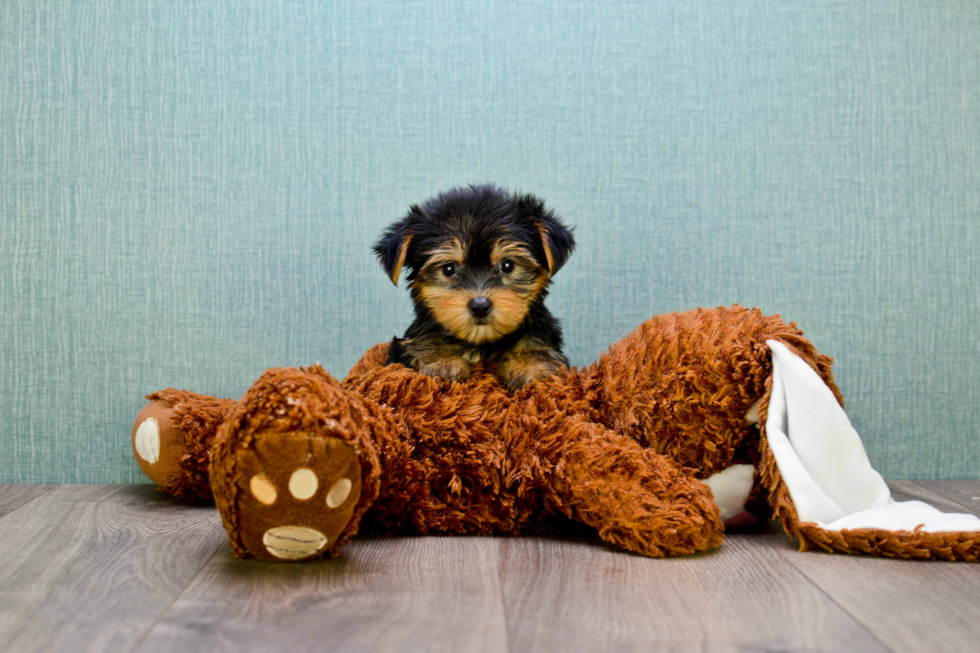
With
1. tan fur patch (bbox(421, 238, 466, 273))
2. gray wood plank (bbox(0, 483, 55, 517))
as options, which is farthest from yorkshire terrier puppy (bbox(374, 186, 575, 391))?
gray wood plank (bbox(0, 483, 55, 517))

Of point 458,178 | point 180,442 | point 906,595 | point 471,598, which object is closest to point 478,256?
point 458,178

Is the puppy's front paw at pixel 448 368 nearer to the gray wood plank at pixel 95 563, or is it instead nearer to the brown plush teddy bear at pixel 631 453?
the brown plush teddy bear at pixel 631 453

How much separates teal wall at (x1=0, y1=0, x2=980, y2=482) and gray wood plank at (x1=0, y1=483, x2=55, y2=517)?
0.21ft

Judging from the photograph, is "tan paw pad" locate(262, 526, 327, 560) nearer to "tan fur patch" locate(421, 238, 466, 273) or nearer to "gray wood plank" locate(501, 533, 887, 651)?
"gray wood plank" locate(501, 533, 887, 651)

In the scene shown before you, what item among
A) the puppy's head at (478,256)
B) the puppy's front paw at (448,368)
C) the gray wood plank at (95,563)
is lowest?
the gray wood plank at (95,563)

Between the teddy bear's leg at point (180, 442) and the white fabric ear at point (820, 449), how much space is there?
1484 mm

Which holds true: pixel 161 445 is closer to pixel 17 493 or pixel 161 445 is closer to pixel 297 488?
pixel 17 493

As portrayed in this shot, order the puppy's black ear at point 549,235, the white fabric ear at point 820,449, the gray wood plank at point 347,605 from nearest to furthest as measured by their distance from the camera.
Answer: the gray wood plank at point 347,605 → the white fabric ear at point 820,449 → the puppy's black ear at point 549,235

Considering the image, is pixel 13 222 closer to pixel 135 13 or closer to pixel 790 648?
pixel 135 13

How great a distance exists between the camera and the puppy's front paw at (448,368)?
189cm

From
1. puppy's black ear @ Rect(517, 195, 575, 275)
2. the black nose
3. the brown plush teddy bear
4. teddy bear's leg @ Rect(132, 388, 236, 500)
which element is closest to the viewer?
the brown plush teddy bear

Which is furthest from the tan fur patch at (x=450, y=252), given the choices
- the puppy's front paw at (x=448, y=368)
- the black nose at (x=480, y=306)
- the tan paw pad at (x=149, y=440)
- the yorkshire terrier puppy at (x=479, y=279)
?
the tan paw pad at (x=149, y=440)

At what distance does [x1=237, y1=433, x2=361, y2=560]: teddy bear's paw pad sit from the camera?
4.41ft

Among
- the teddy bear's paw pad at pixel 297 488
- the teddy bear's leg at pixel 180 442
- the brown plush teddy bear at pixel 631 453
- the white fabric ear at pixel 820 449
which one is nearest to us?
the teddy bear's paw pad at pixel 297 488
